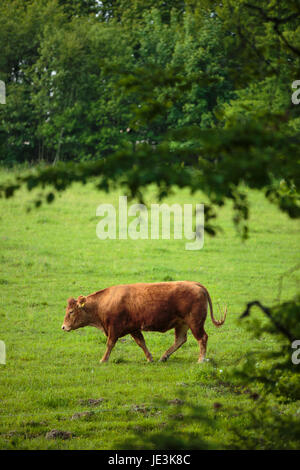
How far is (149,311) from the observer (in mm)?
10547

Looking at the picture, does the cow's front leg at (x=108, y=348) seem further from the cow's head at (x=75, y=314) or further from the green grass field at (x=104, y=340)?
the cow's head at (x=75, y=314)

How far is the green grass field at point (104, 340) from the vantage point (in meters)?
7.71

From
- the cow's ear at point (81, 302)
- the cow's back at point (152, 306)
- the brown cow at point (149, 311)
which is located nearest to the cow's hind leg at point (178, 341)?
the brown cow at point (149, 311)

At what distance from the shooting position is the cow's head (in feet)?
36.1

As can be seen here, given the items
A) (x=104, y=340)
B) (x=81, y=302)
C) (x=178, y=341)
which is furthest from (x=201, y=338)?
(x=104, y=340)

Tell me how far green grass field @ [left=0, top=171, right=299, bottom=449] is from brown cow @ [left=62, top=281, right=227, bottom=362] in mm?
467

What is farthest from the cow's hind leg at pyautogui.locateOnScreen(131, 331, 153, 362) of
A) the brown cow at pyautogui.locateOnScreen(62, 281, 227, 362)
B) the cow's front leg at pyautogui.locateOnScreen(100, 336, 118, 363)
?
the cow's front leg at pyautogui.locateOnScreen(100, 336, 118, 363)

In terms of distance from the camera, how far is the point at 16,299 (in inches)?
596

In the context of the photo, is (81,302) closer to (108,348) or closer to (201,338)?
(108,348)

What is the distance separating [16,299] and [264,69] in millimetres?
11013

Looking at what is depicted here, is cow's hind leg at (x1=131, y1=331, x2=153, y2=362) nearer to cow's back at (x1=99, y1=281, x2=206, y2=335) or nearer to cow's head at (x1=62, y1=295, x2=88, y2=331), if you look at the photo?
cow's back at (x1=99, y1=281, x2=206, y2=335)

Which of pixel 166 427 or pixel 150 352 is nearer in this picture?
pixel 166 427
